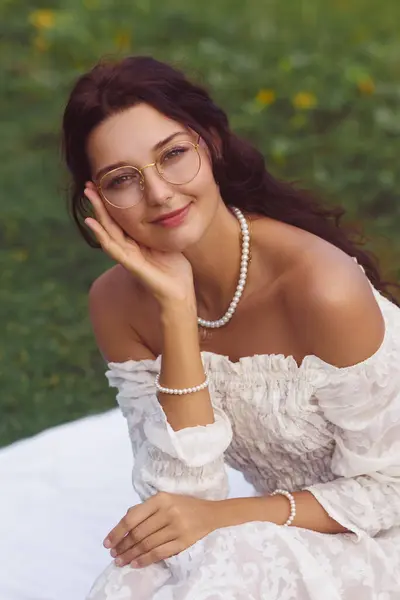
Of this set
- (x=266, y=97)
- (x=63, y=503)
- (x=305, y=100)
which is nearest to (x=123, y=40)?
→ (x=266, y=97)

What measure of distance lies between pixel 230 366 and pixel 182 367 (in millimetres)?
146

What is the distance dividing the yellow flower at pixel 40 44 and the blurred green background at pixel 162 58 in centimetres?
1

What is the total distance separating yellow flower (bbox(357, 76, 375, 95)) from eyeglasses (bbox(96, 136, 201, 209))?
132 inches

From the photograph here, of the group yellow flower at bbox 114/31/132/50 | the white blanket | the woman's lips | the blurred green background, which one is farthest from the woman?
yellow flower at bbox 114/31/132/50

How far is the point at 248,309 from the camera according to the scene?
198 centimetres

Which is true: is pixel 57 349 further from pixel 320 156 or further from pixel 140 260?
pixel 140 260

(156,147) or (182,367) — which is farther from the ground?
(156,147)

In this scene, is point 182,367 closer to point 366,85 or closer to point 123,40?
point 366,85

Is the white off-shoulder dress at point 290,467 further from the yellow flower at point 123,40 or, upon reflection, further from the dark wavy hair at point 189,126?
the yellow flower at point 123,40

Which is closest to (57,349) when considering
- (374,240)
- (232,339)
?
(374,240)

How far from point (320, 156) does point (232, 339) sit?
2.87 m

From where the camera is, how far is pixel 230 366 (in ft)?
6.50

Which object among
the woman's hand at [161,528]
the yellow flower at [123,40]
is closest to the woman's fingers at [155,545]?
the woman's hand at [161,528]

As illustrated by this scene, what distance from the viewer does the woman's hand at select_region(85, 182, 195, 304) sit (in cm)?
187
